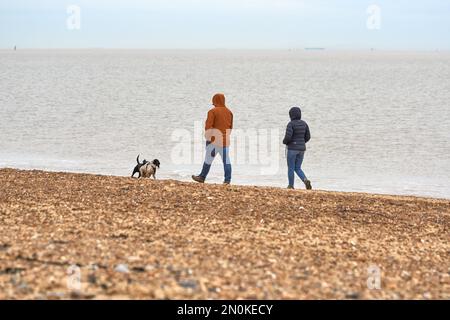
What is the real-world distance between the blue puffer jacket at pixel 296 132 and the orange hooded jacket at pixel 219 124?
3.72 ft

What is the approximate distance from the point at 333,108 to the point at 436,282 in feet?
172

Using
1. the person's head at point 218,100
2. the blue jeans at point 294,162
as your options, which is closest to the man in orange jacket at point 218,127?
Result: the person's head at point 218,100

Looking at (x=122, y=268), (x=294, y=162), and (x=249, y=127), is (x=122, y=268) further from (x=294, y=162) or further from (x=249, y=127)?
(x=249, y=127)

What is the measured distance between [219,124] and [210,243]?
20.7ft

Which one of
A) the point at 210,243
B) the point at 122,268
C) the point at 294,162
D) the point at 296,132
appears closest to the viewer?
the point at 122,268

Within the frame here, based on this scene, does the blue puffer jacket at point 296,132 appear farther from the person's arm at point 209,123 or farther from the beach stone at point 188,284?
the beach stone at point 188,284

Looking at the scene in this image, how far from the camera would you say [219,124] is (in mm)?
14453

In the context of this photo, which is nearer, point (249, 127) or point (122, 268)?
point (122, 268)

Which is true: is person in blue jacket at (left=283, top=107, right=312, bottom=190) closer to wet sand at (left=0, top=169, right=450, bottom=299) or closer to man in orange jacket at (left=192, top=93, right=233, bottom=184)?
man in orange jacket at (left=192, top=93, right=233, bottom=184)

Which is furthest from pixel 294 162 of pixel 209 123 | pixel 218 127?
pixel 209 123

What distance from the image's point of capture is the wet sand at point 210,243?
671cm

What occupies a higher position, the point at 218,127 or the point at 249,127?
the point at 218,127
